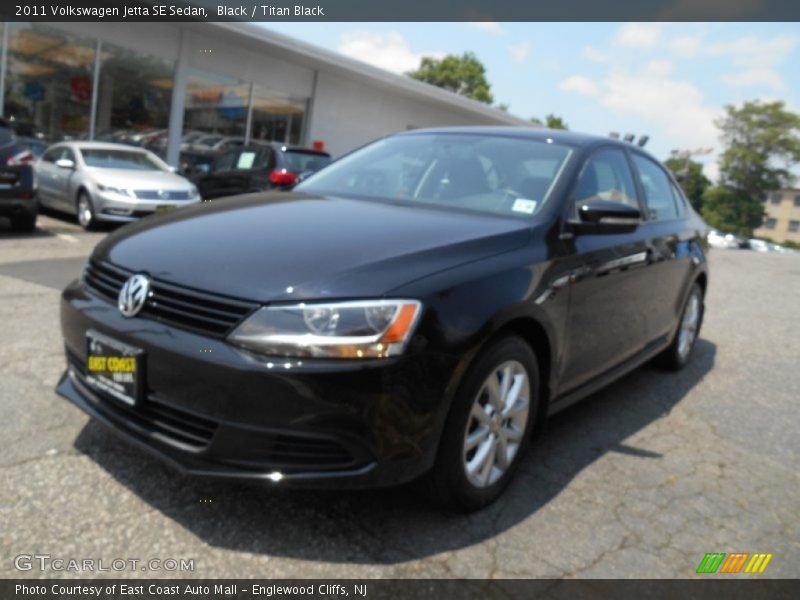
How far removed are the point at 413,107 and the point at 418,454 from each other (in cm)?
2196

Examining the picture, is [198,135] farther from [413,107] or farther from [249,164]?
[413,107]

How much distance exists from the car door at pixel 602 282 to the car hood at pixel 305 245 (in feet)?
1.31

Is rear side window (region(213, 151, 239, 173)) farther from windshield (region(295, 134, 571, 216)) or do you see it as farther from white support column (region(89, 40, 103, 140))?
windshield (region(295, 134, 571, 216))

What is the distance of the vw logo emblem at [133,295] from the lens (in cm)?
242

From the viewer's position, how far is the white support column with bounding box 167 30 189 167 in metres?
15.2

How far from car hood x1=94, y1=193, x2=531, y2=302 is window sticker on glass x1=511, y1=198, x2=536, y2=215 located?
126 mm

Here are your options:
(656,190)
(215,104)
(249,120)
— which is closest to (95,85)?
(215,104)

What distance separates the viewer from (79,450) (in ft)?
9.40

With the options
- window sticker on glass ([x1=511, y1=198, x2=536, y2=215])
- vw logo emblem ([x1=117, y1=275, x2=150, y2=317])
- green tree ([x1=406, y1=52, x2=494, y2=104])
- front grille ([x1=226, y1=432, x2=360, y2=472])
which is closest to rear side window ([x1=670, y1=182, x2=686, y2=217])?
window sticker on glass ([x1=511, y1=198, x2=536, y2=215])

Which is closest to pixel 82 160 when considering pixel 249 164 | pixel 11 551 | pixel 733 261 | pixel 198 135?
pixel 249 164

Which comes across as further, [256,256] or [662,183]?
[662,183]

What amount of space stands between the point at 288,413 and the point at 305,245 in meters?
0.69

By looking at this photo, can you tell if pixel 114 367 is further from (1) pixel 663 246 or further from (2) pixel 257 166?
(2) pixel 257 166

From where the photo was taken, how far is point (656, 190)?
4492mm
